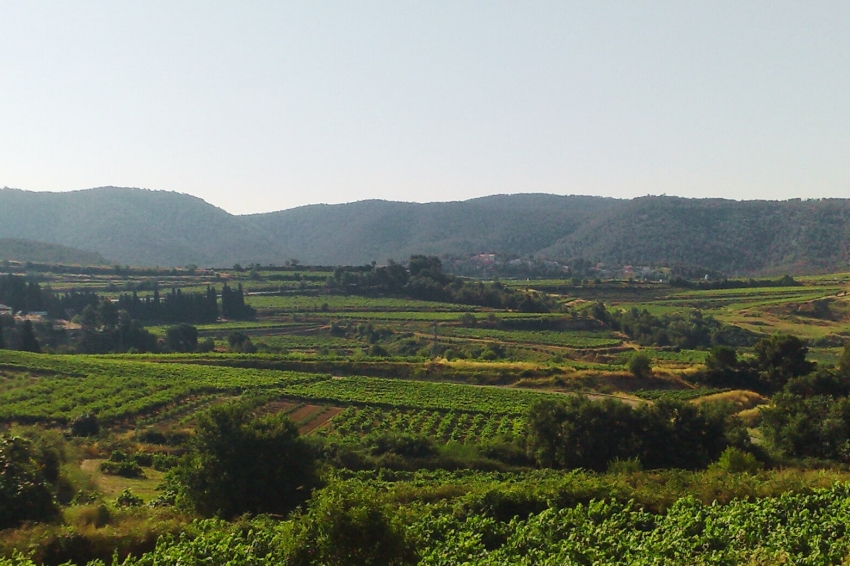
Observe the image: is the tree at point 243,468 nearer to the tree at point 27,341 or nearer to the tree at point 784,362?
the tree at point 784,362

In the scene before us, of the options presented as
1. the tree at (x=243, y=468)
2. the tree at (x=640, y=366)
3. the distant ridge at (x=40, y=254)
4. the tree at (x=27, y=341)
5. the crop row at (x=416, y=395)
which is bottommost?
the crop row at (x=416, y=395)

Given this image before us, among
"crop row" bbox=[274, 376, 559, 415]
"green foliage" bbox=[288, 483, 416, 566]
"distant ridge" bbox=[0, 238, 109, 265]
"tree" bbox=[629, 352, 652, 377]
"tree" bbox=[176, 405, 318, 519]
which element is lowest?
"crop row" bbox=[274, 376, 559, 415]

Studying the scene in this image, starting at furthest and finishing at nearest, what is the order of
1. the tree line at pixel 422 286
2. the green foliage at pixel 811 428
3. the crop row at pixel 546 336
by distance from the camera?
the tree line at pixel 422 286 → the crop row at pixel 546 336 → the green foliage at pixel 811 428

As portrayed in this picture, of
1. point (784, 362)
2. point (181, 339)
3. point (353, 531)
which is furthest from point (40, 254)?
point (353, 531)

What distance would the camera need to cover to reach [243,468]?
22531 mm

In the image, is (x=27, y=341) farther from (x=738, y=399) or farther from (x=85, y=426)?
(x=738, y=399)

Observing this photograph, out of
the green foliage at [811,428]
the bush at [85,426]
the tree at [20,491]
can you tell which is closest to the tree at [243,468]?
the tree at [20,491]

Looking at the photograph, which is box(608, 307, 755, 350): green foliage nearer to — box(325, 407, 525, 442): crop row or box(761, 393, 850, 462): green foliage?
box(325, 407, 525, 442): crop row

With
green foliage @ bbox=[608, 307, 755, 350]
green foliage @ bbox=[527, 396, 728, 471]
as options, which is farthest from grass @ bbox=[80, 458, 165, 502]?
green foliage @ bbox=[608, 307, 755, 350]

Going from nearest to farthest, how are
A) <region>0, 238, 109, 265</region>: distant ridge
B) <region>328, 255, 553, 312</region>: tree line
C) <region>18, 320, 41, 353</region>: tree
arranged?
<region>18, 320, 41, 353</region>: tree, <region>328, 255, 553, 312</region>: tree line, <region>0, 238, 109, 265</region>: distant ridge

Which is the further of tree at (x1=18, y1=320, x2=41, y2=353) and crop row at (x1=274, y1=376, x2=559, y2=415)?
tree at (x1=18, y1=320, x2=41, y2=353)

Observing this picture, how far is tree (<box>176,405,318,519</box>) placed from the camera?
2200 centimetres

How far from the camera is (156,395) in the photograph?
46.1 meters

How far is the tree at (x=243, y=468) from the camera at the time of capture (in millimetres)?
22000
